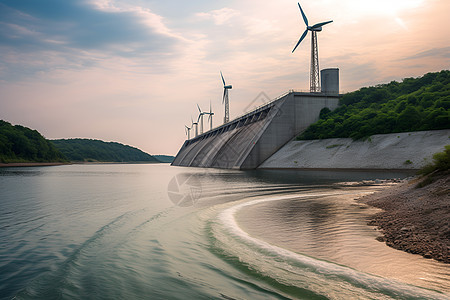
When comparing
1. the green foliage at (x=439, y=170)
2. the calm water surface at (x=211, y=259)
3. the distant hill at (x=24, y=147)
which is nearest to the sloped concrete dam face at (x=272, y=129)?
→ the green foliage at (x=439, y=170)

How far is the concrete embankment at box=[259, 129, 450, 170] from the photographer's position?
144ft

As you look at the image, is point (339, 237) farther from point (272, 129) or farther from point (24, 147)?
point (24, 147)

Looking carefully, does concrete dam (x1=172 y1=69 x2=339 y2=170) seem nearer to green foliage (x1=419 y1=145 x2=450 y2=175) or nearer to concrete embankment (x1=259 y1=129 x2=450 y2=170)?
concrete embankment (x1=259 y1=129 x2=450 y2=170)

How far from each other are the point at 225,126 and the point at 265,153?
41288 mm

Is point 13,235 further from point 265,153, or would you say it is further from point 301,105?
point 301,105

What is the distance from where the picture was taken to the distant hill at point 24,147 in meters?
113

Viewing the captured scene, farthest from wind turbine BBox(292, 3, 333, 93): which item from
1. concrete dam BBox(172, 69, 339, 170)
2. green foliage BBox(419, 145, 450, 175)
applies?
green foliage BBox(419, 145, 450, 175)

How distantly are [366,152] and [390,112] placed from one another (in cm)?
1116

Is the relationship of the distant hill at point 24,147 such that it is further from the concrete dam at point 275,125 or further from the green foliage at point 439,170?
the green foliage at point 439,170

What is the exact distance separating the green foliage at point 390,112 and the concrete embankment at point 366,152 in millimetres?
1920

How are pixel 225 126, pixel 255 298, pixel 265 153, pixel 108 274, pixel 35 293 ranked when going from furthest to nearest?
pixel 225 126 → pixel 265 153 → pixel 108 274 → pixel 35 293 → pixel 255 298

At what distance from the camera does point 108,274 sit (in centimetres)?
636

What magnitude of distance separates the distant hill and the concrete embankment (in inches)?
3915

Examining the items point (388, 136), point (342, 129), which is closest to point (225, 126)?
point (342, 129)
